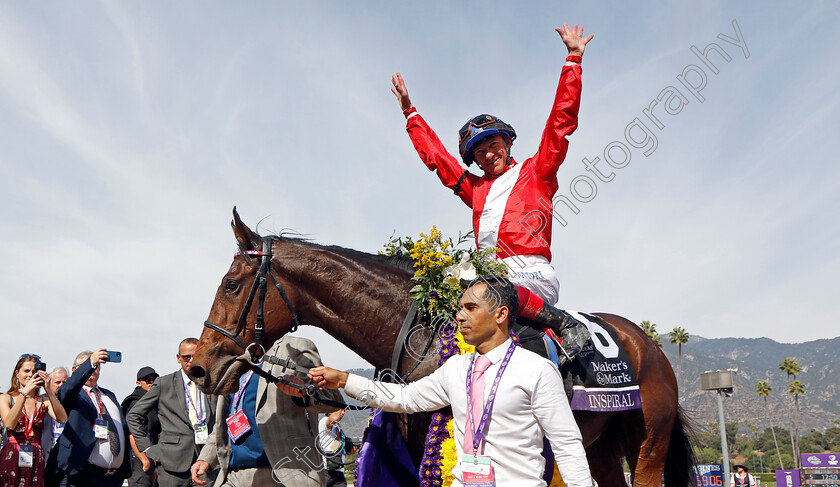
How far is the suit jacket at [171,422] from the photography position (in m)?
6.20

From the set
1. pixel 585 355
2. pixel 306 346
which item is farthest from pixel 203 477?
pixel 585 355

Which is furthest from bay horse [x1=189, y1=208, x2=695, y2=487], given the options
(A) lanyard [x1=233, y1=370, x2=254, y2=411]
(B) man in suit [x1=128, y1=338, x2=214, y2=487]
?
(B) man in suit [x1=128, y1=338, x2=214, y2=487]

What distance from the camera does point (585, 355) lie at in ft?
13.1

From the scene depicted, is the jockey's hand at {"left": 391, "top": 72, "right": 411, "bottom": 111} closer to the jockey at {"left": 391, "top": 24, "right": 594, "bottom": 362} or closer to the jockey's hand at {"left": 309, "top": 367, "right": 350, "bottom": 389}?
the jockey at {"left": 391, "top": 24, "right": 594, "bottom": 362}

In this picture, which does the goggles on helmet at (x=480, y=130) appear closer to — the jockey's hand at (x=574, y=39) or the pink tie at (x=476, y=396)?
the jockey's hand at (x=574, y=39)

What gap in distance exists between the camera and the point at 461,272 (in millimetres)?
3607

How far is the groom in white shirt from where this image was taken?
8.36 feet

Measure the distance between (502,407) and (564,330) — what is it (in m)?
1.31

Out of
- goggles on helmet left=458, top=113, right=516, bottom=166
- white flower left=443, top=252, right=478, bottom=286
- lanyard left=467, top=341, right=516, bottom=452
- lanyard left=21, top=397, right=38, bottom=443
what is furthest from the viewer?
lanyard left=21, top=397, right=38, bottom=443

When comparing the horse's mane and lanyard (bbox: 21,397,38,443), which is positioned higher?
the horse's mane

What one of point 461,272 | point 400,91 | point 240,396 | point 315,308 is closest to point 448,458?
point 461,272

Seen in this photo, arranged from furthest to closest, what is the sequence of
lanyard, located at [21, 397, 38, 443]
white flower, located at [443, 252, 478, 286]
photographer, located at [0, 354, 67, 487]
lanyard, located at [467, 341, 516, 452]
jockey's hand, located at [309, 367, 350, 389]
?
lanyard, located at [21, 397, 38, 443], photographer, located at [0, 354, 67, 487], white flower, located at [443, 252, 478, 286], jockey's hand, located at [309, 367, 350, 389], lanyard, located at [467, 341, 516, 452]

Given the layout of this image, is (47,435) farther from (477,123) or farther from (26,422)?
(477,123)

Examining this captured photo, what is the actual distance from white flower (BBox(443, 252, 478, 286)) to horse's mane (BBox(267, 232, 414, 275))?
1.18 feet
